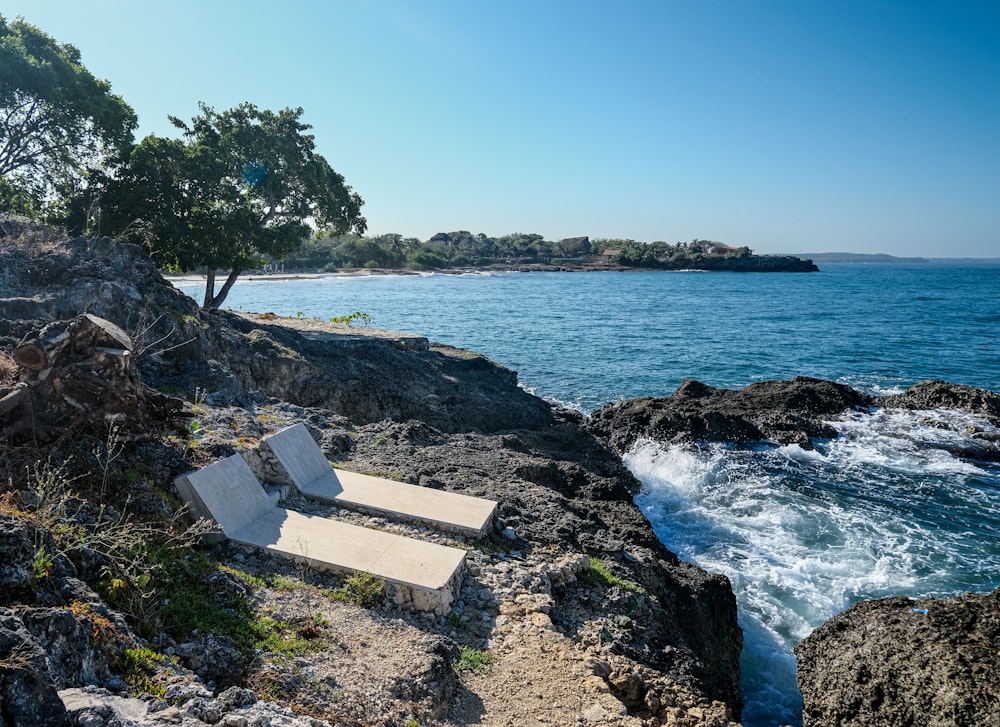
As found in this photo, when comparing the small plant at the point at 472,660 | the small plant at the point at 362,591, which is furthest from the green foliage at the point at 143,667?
the small plant at the point at 472,660

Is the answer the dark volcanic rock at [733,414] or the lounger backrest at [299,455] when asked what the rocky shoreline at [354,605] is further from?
the dark volcanic rock at [733,414]

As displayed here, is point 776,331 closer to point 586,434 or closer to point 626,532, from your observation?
point 586,434

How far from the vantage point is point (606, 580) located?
8164 mm

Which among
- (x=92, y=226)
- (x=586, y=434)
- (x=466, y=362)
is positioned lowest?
(x=586, y=434)

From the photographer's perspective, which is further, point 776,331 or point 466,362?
point 776,331

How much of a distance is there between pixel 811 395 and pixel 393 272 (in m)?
115

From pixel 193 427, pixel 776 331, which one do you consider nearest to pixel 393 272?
pixel 776 331

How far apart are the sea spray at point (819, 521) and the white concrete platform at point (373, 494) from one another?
14.6 ft

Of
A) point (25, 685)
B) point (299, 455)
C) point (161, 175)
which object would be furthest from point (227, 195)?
point (25, 685)

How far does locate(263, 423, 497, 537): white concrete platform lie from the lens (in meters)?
8.52

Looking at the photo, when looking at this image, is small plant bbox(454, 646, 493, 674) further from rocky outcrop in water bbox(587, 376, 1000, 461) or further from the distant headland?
the distant headland

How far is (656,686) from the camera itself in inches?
253

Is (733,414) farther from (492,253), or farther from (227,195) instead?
(492,253)

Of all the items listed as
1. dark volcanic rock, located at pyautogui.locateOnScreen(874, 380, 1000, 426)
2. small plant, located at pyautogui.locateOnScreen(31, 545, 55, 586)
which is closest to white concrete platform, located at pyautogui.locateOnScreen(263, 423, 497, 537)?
small plant, located at pyautogui.locateOnScreen(31, 545, 55, 586)
